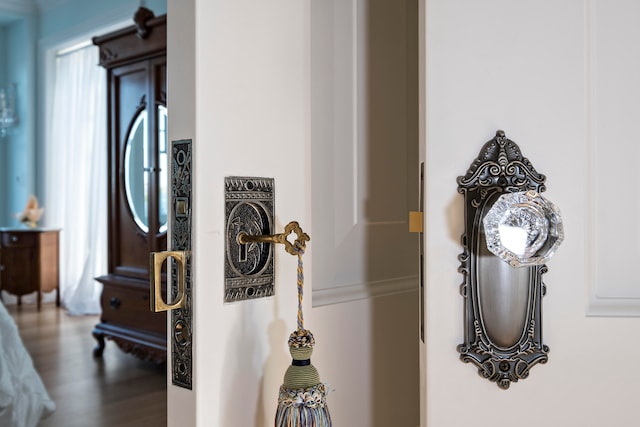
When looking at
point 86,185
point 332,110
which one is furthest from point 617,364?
point 86,185

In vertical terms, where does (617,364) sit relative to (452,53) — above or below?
below

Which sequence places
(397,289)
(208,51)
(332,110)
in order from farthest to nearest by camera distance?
1. (397,289)
2. (332,110)
3. (208,51)

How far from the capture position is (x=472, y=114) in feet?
3.23

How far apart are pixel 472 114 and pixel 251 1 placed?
468 millimetres

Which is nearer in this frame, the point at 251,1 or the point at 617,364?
the point at 617,364

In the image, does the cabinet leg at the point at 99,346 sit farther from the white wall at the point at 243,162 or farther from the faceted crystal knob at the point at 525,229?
the faceted crystal knob at the point at 525,229

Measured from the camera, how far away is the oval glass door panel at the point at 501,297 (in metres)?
0.95

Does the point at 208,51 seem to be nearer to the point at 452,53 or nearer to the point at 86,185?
the point at 452,53

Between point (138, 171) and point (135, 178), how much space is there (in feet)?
0.17

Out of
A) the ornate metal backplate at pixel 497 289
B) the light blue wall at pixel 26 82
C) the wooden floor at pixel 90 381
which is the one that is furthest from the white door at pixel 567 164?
the light blue wall at pixel 26 82

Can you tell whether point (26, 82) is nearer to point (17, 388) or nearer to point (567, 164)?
point (17, 388)

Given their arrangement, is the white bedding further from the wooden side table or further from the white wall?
the wooden side table

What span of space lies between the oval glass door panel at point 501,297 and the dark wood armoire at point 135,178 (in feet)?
8.81

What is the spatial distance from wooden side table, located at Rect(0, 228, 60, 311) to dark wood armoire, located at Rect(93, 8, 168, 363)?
8.02 ft
